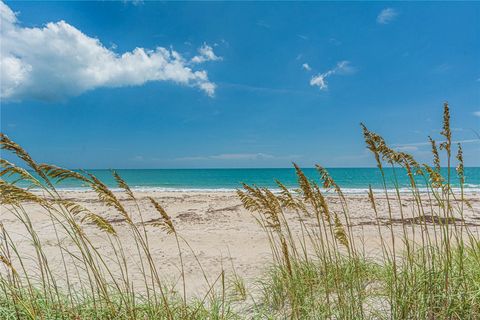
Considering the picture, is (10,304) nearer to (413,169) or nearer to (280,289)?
(280,289)

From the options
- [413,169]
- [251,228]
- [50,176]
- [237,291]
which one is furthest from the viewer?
[251,228]

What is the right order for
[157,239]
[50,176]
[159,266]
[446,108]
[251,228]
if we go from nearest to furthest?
[50,176], [446,108], [159,266], [157,239], [251,228]

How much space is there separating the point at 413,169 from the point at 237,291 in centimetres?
352

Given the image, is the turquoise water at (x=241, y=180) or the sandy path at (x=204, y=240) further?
the turquoise water at (x=241, y=180)

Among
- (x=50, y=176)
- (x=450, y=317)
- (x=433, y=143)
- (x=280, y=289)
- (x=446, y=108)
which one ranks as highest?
(x=446, y=108)

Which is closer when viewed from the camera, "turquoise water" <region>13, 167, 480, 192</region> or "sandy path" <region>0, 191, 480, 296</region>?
"sandy path" <region>0, 191, 480, 296</region>

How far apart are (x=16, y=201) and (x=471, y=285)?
4717 mm

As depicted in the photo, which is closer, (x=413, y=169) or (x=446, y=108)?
(x=446, y=108)

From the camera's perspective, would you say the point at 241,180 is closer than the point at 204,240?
No

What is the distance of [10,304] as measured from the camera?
11.0 feet

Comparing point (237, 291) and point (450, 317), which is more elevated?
point (450, 317)

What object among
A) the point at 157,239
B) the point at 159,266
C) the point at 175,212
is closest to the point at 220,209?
the point at 175,212

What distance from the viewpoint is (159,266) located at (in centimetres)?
790

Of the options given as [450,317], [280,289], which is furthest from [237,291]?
[450,317]
